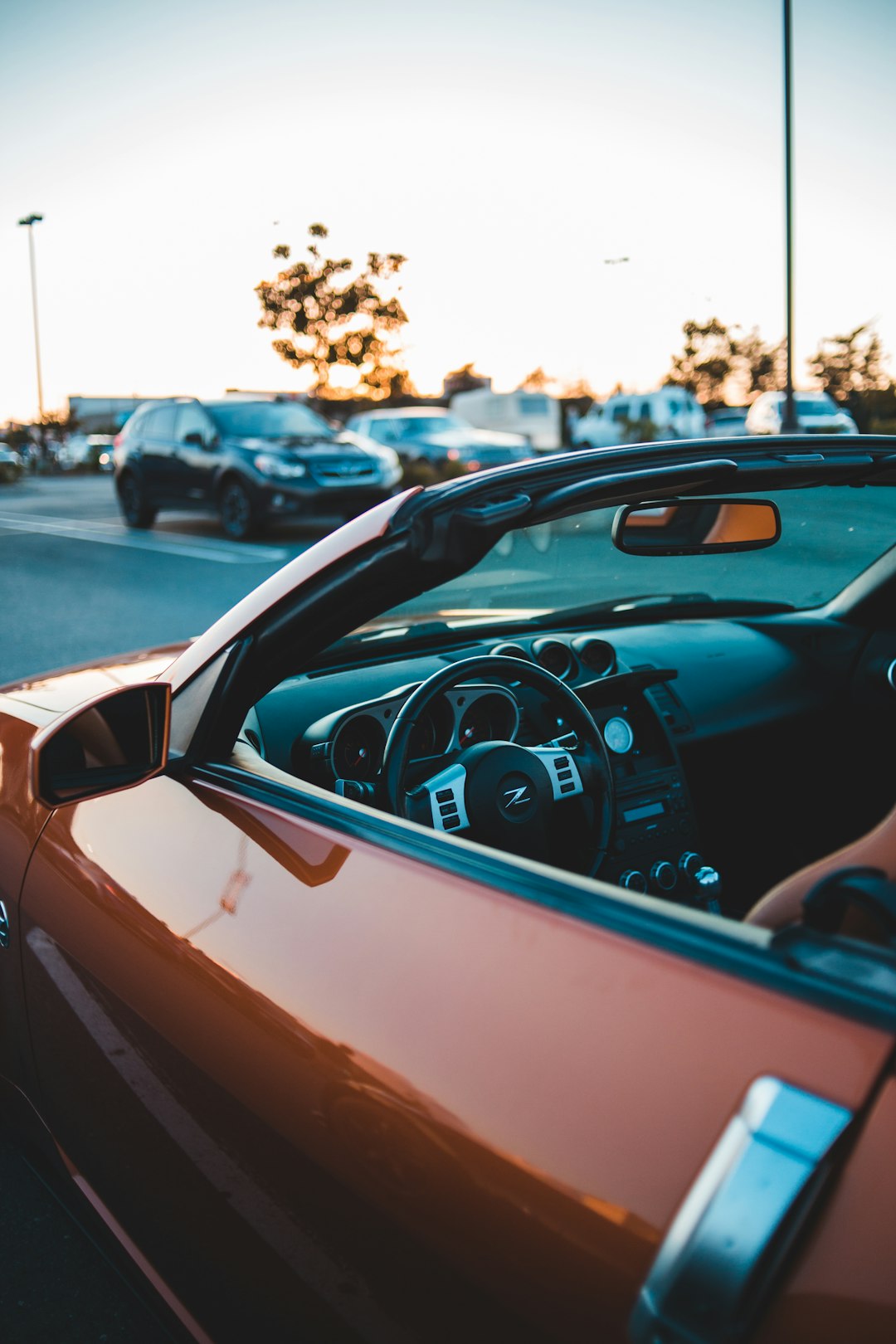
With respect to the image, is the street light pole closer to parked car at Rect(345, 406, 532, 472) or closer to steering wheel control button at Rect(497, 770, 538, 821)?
parked car at Rect(345, 406, 532, 472)

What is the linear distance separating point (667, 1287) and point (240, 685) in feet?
3.44

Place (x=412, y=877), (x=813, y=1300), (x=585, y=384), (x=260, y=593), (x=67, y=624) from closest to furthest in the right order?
(x=813, y=1300) → (x=412, y=877) → (x=260, y=593) → (x=67, y=624) → (x=585, y=384)

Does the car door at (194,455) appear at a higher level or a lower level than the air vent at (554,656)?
higher

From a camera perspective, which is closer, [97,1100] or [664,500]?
[97,1100]

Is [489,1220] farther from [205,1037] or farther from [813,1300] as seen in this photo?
[205,1037]

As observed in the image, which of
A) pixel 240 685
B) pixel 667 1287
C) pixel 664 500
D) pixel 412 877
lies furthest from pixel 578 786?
pixel 667 1287

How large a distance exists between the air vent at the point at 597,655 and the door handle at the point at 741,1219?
1.86 metres

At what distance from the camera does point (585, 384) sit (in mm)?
49281

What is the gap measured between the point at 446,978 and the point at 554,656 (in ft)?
5.19

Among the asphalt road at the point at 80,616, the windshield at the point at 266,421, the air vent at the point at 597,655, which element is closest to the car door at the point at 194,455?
the windshield at the point at 266,421

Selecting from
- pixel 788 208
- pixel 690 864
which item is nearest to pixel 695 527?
pixel 690 864

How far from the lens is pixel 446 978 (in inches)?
45.5

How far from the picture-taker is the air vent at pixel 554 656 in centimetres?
265

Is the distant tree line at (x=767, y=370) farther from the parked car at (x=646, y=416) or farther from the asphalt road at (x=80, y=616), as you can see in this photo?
the asphalt road at (x=80, y=616)
